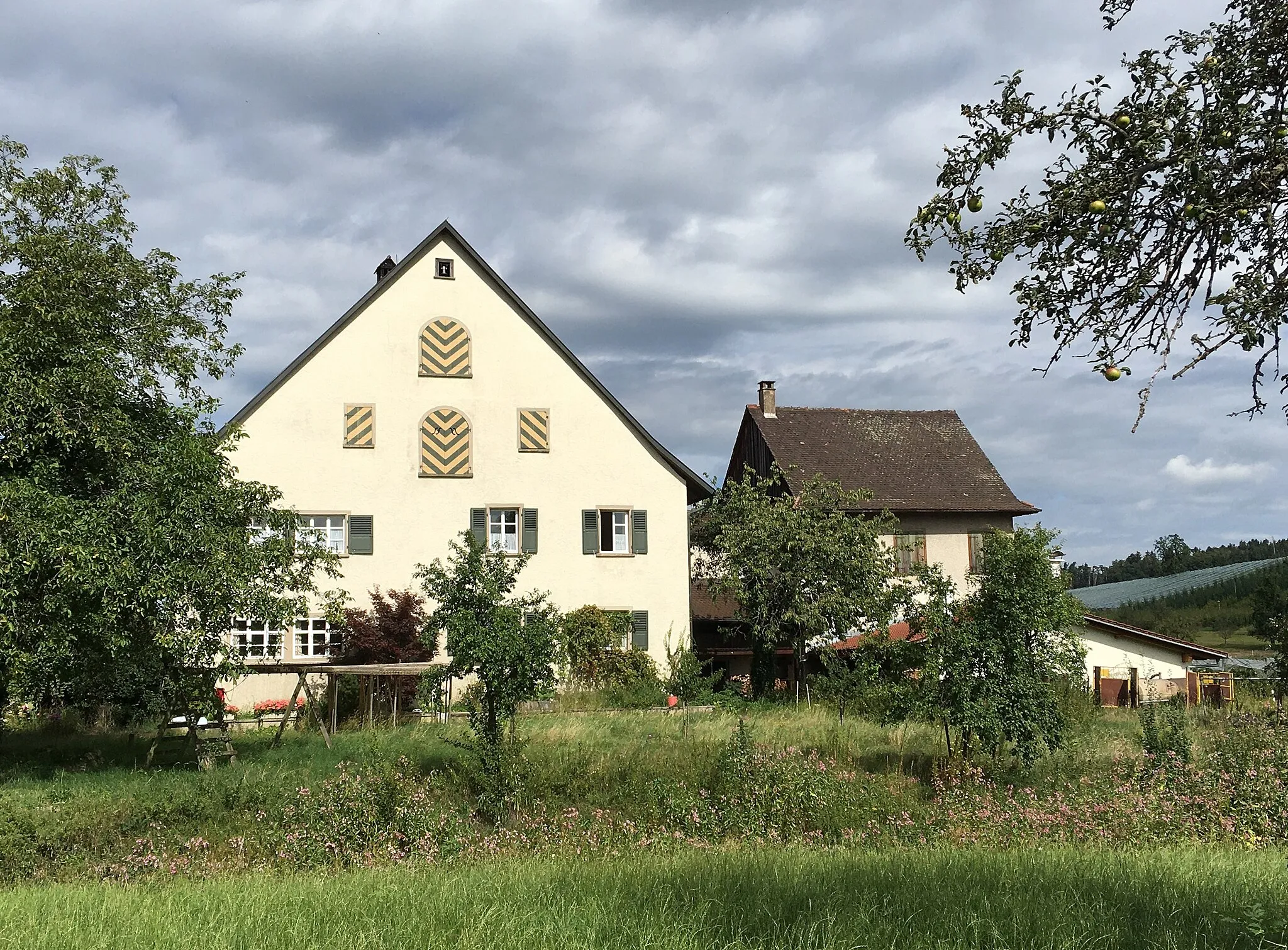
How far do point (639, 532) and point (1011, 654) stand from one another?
14.8 m

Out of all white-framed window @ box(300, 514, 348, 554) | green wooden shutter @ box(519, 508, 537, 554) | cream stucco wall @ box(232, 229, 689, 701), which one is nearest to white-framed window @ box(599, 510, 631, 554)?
cream stucco wall @ box(232, 229, 689, 701)

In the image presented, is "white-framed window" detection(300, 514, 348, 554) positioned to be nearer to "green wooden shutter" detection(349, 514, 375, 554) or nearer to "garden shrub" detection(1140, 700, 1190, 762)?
"green wooden shutter" detection(349, 514, 375, 554)

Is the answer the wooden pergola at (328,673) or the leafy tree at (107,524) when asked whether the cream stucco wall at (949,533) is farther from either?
the leafy tree at (107,524)

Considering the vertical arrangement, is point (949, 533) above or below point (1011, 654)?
above

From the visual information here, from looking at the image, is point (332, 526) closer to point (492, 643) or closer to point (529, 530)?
point (529, 530)

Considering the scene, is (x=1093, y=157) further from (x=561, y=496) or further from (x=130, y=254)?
(x=561, y=496)

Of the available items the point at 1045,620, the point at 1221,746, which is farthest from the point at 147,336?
the point at 1221,746

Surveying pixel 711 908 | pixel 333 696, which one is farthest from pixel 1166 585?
pixel 711 908

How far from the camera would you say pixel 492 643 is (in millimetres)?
15891

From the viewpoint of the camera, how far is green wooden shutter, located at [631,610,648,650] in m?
29.7

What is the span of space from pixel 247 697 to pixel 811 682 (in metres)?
14.1

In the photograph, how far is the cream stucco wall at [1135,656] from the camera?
28.1 meters

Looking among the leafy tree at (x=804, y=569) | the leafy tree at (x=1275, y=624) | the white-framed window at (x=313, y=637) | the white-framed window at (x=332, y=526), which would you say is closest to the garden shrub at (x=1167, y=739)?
the leafy tree at (x=1275, y=624)

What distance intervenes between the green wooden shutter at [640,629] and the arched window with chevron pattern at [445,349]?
7825 millimetres
